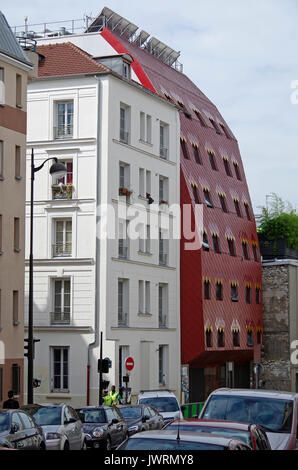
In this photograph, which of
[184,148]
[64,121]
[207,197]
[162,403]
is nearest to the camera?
[162,403]

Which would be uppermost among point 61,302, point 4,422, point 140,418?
point 61,302

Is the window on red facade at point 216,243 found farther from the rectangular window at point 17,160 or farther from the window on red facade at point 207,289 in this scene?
the rectangular window at point 17,160

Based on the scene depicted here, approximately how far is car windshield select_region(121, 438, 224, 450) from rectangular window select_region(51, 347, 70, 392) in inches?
1449

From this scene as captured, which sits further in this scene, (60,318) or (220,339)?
(220,339)

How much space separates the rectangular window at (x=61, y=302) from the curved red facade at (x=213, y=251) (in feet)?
31.1

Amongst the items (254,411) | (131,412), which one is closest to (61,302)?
(131,412)

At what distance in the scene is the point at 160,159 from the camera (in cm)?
5553

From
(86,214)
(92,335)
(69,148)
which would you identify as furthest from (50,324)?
(69,148)

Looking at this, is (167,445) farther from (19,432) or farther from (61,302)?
(61,302)

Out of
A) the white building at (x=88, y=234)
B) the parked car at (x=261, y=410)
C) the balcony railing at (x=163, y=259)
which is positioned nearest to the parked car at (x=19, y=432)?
the parked car at (x=261, y=410)

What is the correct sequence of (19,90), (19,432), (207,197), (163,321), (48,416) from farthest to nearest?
(207,197), (163,321), (19,90), (48,416), (19,432)

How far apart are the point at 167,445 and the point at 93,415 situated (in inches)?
667

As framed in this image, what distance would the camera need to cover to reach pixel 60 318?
1933 inches

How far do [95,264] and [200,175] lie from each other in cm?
1420
